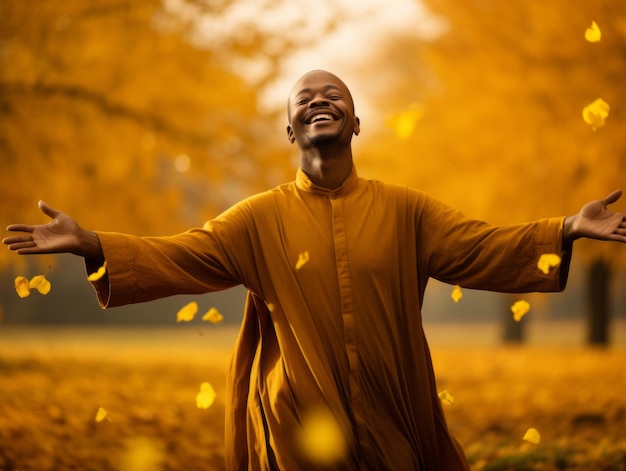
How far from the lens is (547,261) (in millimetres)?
2736

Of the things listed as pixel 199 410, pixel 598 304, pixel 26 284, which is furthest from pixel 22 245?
pixel 598 304

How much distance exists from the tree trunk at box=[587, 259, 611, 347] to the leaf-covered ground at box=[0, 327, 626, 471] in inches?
16.2

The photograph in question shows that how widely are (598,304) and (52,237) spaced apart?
8.53 metres

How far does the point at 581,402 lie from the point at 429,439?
3.89m

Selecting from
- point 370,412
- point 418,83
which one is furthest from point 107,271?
point 418,83

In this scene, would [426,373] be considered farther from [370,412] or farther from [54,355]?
[54,355]

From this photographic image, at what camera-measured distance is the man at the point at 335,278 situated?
2695 millimetres

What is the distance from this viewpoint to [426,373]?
284 cm

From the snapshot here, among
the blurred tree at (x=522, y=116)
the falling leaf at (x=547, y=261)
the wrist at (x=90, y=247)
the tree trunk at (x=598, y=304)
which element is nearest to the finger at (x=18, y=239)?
the wrist at (x=90, y=247)

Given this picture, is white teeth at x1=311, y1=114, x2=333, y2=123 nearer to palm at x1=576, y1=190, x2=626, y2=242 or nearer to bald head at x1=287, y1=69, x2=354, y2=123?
bald head at x1=287, y1=69, x2=354, y2=123

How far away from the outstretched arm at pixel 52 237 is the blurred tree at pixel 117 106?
4782 mm

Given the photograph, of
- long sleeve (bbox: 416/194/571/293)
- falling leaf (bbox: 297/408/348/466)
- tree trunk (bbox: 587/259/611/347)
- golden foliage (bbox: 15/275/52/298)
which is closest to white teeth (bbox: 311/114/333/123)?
long sleeve (bbox: 416/194/571/293)

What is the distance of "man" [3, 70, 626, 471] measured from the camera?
8.84ft

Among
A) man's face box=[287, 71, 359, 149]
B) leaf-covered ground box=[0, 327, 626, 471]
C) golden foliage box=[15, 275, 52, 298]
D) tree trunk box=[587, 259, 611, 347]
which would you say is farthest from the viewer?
tree trunk box=[587, 259, 611, 347]
